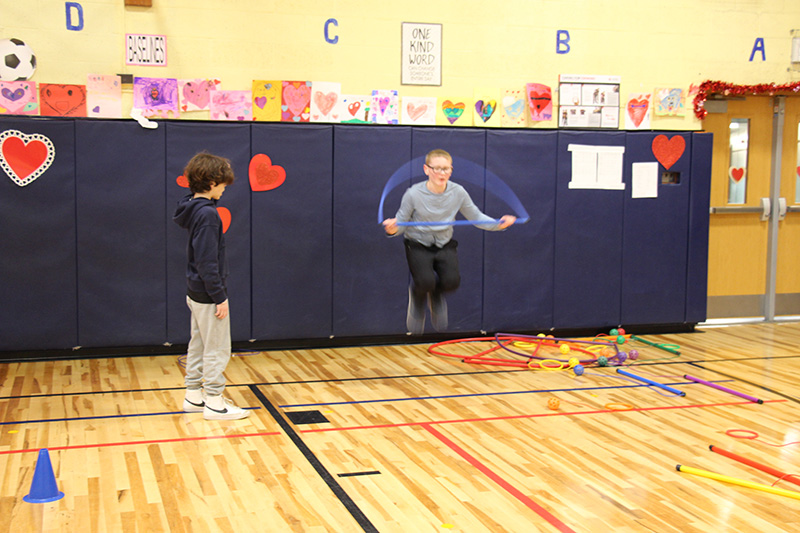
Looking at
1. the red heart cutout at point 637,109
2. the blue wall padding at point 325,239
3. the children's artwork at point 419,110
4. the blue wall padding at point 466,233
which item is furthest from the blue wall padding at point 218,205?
the red heart cutout at point 637,109

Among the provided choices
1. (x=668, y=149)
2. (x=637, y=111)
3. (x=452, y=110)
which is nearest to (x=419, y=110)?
(x=452, y=110)

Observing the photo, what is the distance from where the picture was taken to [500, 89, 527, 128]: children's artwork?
22.8 feet

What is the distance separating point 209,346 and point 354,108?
308 centimetres

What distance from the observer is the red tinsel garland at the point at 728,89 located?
291 inches

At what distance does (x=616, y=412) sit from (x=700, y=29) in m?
4.58

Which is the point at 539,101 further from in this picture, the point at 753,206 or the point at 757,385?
the point at 757,385

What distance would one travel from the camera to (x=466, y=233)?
679 centimetres

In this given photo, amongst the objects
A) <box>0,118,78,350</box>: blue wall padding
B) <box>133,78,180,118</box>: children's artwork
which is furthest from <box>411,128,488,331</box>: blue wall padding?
<box>0,118,78,350</box>: blue wall padding

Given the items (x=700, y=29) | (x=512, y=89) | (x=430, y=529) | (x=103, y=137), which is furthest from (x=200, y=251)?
(x=700, y=29)

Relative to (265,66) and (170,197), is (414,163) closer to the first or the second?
(265,66)

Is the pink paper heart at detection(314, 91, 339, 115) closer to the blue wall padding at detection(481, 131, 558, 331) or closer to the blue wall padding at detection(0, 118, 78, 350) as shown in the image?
the blue wall padding at detection(481, 131, 558, 331)

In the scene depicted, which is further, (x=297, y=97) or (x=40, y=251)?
(x=297, y=97)

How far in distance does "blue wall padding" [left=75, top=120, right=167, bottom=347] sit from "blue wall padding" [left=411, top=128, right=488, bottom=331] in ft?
7.51

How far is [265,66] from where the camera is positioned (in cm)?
643
